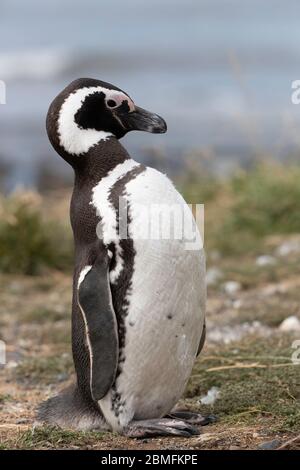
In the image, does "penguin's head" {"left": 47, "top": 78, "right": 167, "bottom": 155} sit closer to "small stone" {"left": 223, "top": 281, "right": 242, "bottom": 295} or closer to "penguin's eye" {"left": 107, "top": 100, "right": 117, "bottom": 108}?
"penguin's eye" {"left": 107, "top": 100, "right": 117, "bottom": 108}

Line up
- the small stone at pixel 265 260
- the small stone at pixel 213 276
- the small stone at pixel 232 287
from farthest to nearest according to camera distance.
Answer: the small stone at pixel 265 260 < the small stone at pixel 213 276 < the small stone at pixel 232 287

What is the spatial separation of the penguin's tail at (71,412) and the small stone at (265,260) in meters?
3.61

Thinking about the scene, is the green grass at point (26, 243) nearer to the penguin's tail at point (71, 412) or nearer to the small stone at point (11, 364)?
the small stone at point (11, 364)

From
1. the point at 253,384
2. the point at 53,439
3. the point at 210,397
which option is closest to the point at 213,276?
the point at 253,384

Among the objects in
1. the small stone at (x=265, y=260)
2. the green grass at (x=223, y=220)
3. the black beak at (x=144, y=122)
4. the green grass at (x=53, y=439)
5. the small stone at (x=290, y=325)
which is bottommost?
the green grass at (x=53, y=439)

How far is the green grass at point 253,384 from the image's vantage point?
4.44 m

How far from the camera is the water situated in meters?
17.1

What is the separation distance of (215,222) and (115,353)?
5.48 m

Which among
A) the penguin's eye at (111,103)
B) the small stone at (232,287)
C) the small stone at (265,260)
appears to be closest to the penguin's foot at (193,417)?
the penguin's eye at (111,103)

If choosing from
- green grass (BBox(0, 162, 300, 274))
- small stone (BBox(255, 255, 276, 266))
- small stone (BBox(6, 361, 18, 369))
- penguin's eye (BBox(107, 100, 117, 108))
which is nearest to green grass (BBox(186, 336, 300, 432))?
small stone (BBox(6, 361, 18, 369))

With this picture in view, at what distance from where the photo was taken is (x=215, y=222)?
953 centimetres

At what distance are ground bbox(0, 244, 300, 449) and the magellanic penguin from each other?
7.8 inches

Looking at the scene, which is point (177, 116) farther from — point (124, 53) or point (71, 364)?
point (71, 364)

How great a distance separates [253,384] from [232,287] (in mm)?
2610
